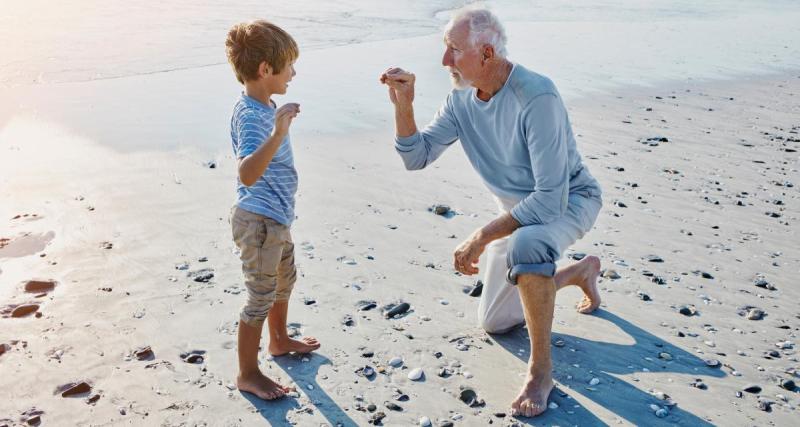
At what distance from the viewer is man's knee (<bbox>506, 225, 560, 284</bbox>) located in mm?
3879

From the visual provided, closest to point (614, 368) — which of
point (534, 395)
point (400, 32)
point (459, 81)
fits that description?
point (534, 395)

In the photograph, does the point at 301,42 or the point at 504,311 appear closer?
the point at 504,311

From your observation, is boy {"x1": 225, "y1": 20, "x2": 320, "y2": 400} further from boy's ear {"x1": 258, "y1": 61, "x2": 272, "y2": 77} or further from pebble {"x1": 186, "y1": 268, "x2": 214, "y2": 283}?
pebble {"x1": 186, "y1": 268, "x2": 214, "y2": 283}

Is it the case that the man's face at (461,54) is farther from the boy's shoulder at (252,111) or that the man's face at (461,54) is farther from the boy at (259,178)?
the boy's shoulder at (252,111)

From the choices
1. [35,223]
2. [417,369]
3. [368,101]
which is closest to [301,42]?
[368,101]

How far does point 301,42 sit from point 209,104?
527cm

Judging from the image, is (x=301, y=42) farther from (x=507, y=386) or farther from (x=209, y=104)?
(x=507, y=386)

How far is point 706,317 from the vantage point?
4789 mm

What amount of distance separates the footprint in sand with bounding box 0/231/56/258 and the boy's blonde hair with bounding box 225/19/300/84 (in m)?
2.59

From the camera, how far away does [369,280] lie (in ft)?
17.1

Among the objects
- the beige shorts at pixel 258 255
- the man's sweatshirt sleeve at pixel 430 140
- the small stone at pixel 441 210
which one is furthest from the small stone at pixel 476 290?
the beige shorts at pixel 258 255

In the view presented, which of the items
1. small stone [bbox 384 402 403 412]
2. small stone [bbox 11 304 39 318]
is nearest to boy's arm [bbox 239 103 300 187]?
small stone [bbox 384 402 403 412]

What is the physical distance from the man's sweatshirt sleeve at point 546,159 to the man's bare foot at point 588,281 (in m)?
0.83

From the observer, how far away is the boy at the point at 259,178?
3.60 metres
